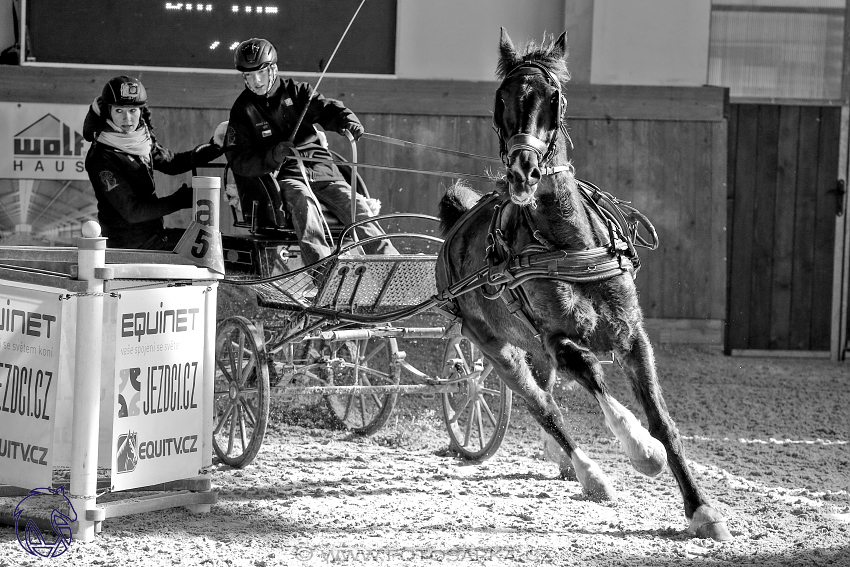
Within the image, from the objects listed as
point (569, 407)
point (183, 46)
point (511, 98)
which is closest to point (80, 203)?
point (183, 46)

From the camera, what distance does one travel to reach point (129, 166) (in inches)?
247

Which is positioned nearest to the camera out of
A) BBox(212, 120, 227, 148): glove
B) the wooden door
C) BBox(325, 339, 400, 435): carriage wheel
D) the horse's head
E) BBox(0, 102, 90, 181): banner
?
the horse's head

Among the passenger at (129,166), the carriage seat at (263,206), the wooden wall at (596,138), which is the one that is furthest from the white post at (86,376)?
the wooden wall at (596,138)

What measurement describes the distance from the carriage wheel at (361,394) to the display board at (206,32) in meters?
3.66

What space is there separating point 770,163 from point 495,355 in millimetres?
5936

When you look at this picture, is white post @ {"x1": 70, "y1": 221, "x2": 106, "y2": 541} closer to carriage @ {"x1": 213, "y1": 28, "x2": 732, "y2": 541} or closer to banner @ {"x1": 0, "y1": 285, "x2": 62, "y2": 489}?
banner @ {"x1": 0, "y1": 285, "x2": 62, "y2": 489}

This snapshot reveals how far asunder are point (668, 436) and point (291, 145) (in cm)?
249

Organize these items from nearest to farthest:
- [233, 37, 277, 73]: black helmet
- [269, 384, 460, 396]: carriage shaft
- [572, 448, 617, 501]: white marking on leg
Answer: [572, 448, 617, 501]: white marking on leg < [269, 384, 460, 396]: carriage shaft < [233, 37, 277, 73]: black helmet

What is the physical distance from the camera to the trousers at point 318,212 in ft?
18.3

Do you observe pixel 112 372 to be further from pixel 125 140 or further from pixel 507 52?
pixel 125 140

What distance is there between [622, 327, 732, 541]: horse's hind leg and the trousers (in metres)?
1.69

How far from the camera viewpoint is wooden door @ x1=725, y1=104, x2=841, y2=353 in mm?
10031

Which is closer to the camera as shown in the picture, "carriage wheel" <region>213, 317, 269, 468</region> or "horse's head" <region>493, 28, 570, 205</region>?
"horse's head" <region>493, 28, 570, 205</region>

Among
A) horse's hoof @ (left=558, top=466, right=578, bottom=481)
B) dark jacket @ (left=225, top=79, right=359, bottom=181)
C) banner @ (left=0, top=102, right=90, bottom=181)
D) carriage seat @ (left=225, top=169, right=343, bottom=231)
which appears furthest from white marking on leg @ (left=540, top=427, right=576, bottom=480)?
banner @ (left=0, top=102, right=90, bottom=181)
